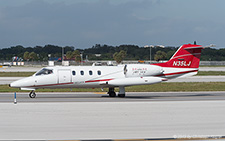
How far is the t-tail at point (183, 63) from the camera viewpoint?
30953mm

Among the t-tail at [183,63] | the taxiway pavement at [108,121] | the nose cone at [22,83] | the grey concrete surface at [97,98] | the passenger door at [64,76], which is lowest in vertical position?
the taxiway pavement at [108,121]

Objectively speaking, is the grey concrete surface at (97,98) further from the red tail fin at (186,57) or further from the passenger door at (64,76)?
the red tail fin at (186,57)

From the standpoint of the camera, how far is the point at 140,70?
98.1 feet

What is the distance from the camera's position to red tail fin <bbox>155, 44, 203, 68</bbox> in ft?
103

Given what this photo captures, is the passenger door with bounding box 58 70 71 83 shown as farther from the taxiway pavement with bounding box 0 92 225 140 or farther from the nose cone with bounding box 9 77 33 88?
the taxiway pavement with bounding box 0 92 225 140

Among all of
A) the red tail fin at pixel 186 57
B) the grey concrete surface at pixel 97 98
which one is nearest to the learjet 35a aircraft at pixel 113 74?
the red tail fin at pixel 186 57

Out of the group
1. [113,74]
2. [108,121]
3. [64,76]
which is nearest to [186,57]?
[113,74]

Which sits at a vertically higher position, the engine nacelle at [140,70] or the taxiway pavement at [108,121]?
the engine nacelle at [140,70]

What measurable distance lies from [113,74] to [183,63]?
6.10 metres

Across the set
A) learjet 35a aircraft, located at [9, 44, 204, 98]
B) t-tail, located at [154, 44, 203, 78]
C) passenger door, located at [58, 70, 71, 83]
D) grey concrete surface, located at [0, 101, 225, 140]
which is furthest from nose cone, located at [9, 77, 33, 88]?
t-tail, located at [154, 44, 203, 78]

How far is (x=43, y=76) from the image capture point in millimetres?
28078

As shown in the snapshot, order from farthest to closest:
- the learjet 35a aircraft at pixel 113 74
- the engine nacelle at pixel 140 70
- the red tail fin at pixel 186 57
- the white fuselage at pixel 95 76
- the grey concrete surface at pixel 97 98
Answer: the red tail fin at pixel 186 57 → the engine nacelle at pixel 140 70 → the learjet 35a aircraft at pixel 113 74 → the white fuselage at pixel 95 76 → the grey concrete surface at pixel 97 98

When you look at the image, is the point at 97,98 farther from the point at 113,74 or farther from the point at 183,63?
the point at 183,63

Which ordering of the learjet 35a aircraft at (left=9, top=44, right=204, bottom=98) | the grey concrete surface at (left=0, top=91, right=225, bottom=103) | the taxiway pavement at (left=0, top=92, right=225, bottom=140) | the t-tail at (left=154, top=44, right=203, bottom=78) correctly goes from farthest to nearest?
the t-tail at (left=154, top=44, right=203, bottom=78)
the learjet 35a aircraft at (left=9, top=44, right=204, bottom=98)
the grey concrete surface at (left=0, top=91, right=225, bottom=103)
the taxiway pavement at (left=0, top=92, right=225, bottom=140)
